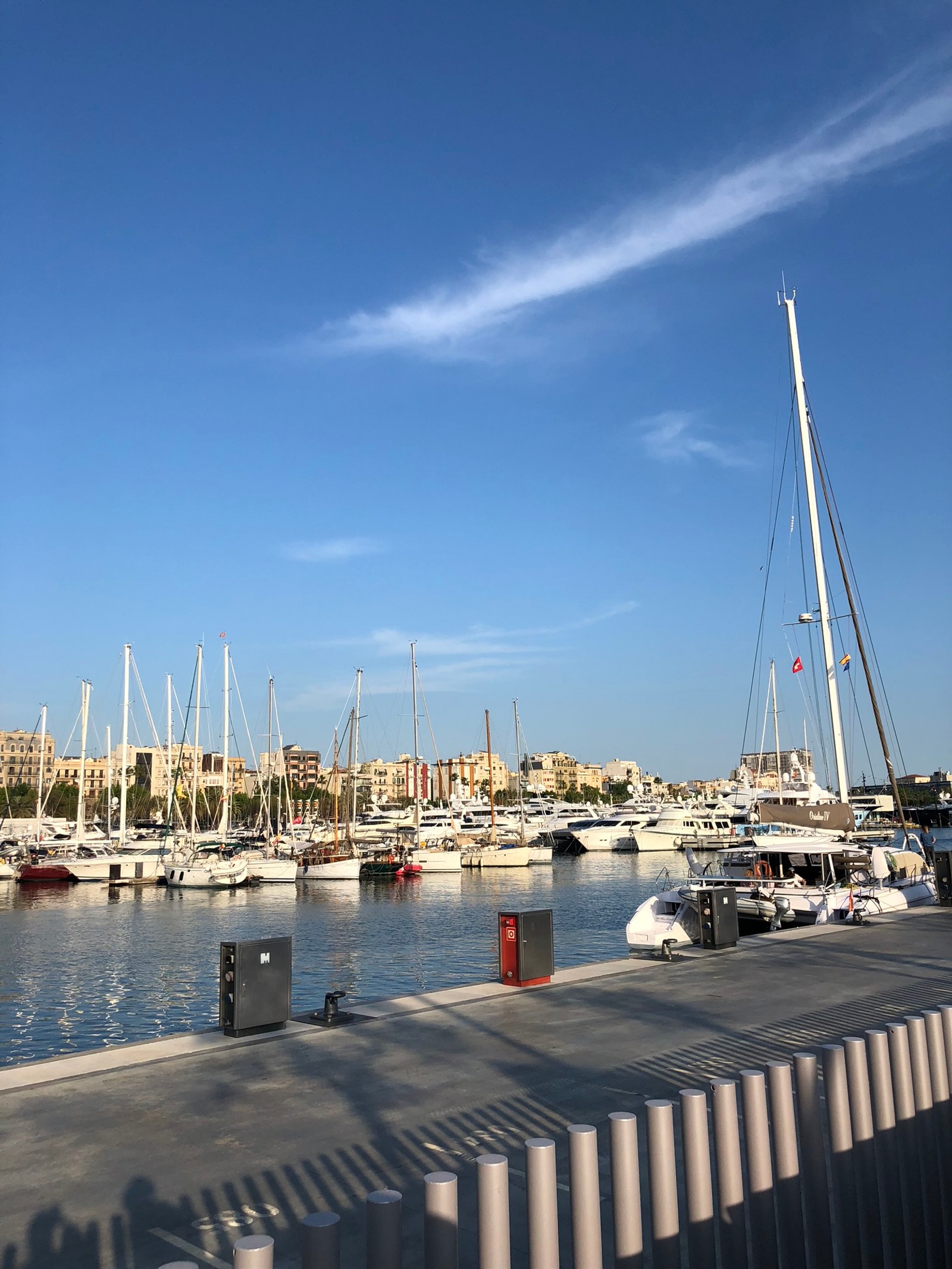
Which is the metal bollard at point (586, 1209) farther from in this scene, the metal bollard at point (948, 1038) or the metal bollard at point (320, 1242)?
the metal bollard at point (948, 1038)

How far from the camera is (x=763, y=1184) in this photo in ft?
13.9

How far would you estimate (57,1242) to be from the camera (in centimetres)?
607

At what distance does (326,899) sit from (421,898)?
18.2ft

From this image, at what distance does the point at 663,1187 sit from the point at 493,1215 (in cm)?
85

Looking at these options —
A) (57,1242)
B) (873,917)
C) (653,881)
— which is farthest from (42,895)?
(57,1242)

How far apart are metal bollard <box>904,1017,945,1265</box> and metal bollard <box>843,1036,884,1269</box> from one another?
1.29ft

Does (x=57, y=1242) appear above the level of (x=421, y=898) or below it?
above

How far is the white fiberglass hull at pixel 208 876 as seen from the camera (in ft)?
202

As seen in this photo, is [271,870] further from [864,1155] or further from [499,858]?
[864,1155]

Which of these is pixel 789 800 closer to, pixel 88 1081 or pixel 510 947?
pixel 510 947

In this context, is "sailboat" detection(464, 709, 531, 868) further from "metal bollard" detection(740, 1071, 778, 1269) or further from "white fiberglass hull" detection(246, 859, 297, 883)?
"metal bollard" detection(740, 1071, 778, 1269)

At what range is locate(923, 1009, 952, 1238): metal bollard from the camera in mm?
4980

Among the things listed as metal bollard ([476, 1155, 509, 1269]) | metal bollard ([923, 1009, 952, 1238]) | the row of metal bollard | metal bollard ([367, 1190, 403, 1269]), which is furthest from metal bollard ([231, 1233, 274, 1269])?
metal bollard ([923, 1009, 952, 1238])

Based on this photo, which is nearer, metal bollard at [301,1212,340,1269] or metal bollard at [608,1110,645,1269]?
metal bollard at [301,1212,340,1269]
